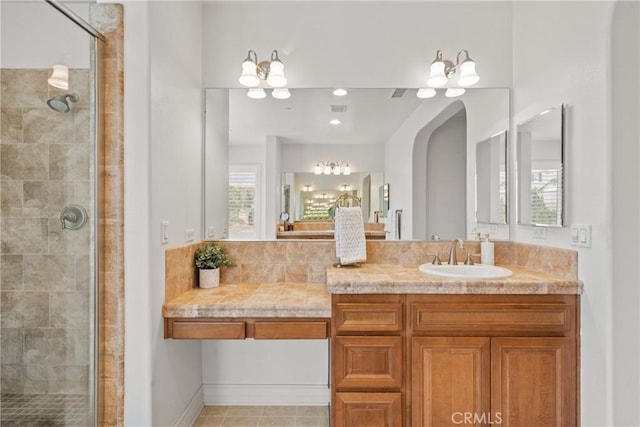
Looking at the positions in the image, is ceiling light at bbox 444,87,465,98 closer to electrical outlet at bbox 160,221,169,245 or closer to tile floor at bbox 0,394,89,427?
electrical outlet at bbox 160,221,169,245

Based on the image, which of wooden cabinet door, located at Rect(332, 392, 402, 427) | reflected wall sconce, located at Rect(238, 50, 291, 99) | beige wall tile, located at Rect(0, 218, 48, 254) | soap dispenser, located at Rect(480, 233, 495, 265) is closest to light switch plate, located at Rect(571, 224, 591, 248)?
soap dispenser, located at Rect(480, 233, 495, 265)

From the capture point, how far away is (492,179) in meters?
2.52

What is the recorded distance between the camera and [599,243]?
1723mm

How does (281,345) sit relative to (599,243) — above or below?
below

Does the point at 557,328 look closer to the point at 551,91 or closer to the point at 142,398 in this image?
the point at 551,91

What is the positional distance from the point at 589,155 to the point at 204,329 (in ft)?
7.04

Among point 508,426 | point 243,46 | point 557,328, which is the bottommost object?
point 508,426

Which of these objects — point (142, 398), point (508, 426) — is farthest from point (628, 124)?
point (142, 398)

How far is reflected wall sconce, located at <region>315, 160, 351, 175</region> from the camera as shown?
2.61 metres

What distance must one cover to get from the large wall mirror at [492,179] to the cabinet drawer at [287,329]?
4.56 ft

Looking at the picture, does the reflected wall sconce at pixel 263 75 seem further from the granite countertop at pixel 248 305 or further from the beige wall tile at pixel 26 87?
the granite countertop at pixel 248 305

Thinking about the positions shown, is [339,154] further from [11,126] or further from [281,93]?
[11,126]

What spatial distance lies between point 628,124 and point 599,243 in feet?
1.82

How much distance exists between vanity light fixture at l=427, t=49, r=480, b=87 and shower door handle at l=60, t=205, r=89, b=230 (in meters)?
2.19
